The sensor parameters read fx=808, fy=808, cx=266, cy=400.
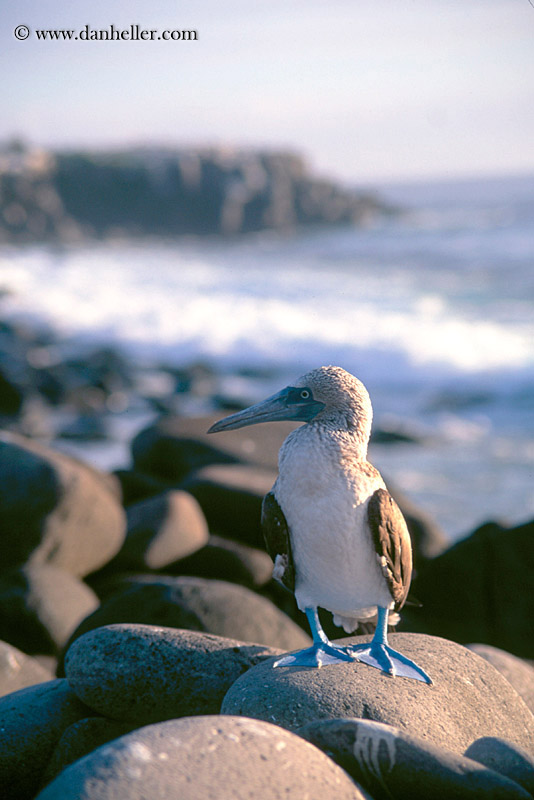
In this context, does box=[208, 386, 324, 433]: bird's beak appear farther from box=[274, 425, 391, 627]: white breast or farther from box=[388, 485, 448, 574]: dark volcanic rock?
box=[388, 485, 448, 574]: dark volcanic rock

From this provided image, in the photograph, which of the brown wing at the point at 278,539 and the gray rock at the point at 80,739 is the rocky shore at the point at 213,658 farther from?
the brown wing at the point at 278,539

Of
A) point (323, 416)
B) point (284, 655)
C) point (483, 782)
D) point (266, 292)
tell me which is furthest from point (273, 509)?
point (266, 292)

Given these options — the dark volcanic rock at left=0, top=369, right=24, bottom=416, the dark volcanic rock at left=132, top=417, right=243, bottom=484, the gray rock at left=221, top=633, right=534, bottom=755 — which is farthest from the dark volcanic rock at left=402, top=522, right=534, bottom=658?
the dark volcanic rock at left=0, top=369, right=24, bottom=416

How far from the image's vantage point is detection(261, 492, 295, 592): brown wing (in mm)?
3516

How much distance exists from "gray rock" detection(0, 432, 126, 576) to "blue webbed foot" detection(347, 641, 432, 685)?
10.2ft

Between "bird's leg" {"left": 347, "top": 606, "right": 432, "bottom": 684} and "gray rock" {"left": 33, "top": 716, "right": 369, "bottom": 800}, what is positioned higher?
"gray rock" {"left": 33, "top": 716, "right": 369, "bottom": 800}

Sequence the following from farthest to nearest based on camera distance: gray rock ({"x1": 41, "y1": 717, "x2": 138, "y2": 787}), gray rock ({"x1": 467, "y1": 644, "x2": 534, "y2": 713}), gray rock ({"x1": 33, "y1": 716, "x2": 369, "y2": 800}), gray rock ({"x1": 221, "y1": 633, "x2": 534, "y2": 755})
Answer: gray rock ({"x1": 467, "y1": 644, "x2": 534, "y2": 713}) < gray rock ({"x1": 41, "y1": 717, "x2": 138, "y2": 787}) < gray rock ({"x1": 221, "y1": 633, "x2": 534, "y2": 755}) < gray rock ({"x1": 33, "y1": 716, "x2": 369, "y2": 800})

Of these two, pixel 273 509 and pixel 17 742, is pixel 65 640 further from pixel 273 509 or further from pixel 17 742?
pixel 273 509

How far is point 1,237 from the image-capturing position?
171ft

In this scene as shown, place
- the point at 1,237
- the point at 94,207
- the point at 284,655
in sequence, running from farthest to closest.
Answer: the point at 94,207 → the point at 1,237 → the point at 284,655

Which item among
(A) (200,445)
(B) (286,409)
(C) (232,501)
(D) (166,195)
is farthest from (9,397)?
(D) (166,195)

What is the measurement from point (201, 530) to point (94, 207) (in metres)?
56.5

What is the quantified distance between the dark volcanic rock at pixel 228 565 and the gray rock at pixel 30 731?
2.50 m

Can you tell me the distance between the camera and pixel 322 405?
3527 millimetres
